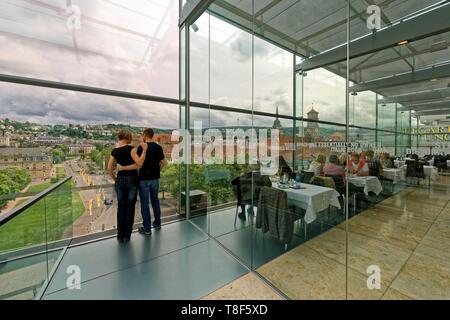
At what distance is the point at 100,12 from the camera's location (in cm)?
302

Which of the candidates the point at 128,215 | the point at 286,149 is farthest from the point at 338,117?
the point at 128,215

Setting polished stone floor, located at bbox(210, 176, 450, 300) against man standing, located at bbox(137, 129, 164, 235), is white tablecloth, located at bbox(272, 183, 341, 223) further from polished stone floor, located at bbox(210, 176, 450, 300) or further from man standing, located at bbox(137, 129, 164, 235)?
man standing, located at bbox(137, 129, 164, 235)

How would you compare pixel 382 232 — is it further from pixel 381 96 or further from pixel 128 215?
pixel 128 215

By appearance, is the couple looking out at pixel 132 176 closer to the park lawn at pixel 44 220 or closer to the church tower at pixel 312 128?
the park lawn at pixel 44 220

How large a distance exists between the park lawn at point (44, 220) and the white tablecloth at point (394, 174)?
3.64m

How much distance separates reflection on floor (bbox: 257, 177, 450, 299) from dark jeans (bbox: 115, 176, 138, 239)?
6.84ft

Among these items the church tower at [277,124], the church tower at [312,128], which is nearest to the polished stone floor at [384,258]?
the church tower at [312,128]

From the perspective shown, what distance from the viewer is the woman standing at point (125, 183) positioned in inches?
113

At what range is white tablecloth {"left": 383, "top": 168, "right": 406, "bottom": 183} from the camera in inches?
77.9

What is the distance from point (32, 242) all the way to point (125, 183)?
117 centimetres

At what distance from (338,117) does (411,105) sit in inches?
27.4

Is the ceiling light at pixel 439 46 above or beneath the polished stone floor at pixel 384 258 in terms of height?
above

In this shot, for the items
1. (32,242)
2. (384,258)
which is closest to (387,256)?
(384,258)

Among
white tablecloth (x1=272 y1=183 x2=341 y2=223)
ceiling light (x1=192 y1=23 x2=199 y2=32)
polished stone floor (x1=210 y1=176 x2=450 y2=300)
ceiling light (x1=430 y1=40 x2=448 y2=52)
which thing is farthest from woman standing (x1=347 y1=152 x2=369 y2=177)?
ceiling light (x1=192 y1=23 x2=199 y2=32)
